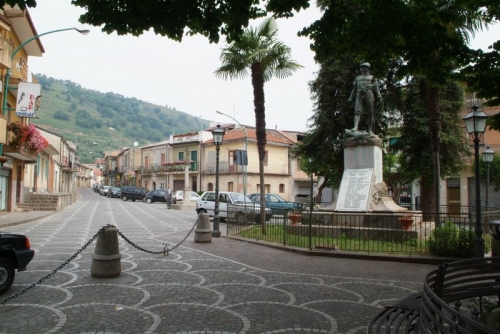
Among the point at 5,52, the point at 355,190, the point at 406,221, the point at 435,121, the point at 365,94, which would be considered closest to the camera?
the point at 406,221

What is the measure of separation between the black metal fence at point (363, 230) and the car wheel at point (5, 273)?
23.9 ft

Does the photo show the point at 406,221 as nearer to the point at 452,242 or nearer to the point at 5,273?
the point at 452,242

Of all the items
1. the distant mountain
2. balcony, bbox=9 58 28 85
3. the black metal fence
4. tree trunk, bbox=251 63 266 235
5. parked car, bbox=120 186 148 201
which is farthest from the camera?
the distant mountain

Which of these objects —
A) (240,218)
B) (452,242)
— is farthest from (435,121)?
(240,218)

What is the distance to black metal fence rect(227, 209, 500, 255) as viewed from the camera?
10.6m

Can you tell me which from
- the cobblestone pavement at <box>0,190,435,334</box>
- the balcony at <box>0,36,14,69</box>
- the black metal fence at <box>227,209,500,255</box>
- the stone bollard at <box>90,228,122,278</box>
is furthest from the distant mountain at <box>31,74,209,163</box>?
the stone bollard at <box>90,228,122,278</box>

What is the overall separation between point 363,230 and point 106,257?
737cm

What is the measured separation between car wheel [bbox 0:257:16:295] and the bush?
358 inches

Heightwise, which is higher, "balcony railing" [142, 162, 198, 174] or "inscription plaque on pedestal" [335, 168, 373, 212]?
"balcony railing" [142, 162, 198, 174]

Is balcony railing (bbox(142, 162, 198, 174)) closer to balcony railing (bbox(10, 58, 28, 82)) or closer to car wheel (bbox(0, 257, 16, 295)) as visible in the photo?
balcony railing (bbox(10, 58, 28, 82))

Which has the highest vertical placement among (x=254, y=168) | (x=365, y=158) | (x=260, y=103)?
(x=260, y=103)

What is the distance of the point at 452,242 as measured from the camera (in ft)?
32.5

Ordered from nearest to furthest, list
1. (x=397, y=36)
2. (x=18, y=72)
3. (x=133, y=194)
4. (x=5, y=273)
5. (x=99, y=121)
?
(x=5, y=273) < (x=397, y=36) < (x=18, y=72) < (x=133, y=194) < (x=99, y=121)

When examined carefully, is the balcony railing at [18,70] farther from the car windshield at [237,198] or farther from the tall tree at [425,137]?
the tall tree at [425,137]
